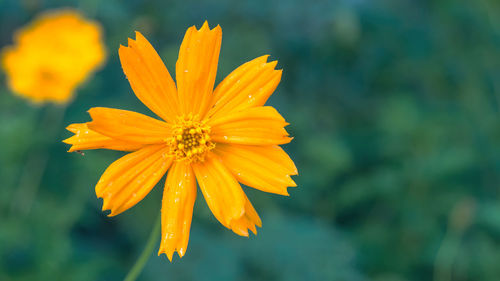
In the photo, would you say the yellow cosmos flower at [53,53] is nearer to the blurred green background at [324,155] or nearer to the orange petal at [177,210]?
the blurred green background at [324,155]

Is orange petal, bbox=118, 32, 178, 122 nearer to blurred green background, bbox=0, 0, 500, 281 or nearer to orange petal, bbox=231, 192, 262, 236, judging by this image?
orange petal, bbox=231, 192, 262, 236

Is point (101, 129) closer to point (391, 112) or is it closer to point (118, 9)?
point (118, 9)

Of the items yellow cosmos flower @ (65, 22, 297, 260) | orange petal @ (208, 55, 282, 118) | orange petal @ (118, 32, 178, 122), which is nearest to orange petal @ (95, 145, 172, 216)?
yellow cosmos flower @ (65, 22, 297, 260)

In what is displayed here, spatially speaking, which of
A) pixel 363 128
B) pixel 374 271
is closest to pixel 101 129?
pixel 374 271

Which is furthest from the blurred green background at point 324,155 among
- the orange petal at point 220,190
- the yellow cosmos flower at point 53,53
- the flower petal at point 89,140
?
the flower petal at point 89,140

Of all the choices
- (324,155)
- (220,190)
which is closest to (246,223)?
(220,190)

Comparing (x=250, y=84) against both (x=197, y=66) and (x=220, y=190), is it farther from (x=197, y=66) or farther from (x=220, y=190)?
(x=220, y=190)
